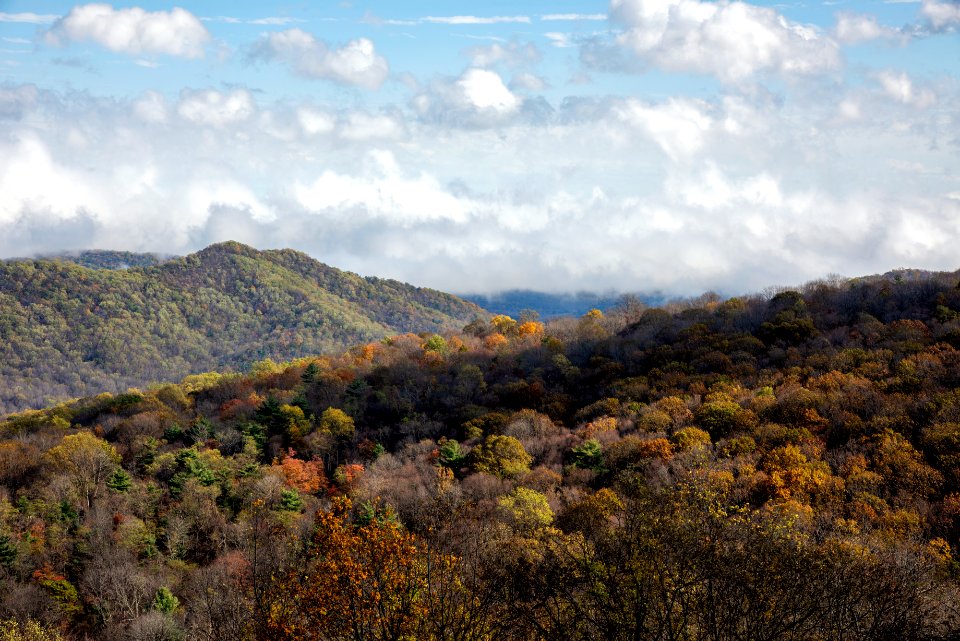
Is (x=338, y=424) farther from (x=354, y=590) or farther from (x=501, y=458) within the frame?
(x=354, y=590)

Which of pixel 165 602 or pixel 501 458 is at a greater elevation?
pixel 501 458

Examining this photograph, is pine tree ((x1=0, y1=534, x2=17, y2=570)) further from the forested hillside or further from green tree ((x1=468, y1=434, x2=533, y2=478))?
green tree ((x1=468, y1=434, x2=533, y2=478))

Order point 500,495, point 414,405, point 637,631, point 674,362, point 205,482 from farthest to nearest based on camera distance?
1. point 414,405
2. point 674,362
3. point 205,482
4. point 500,495
5. point 637,631

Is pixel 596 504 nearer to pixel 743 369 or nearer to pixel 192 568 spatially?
pixel 192 568

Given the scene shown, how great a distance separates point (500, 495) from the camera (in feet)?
166

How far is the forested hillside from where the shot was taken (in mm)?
15609

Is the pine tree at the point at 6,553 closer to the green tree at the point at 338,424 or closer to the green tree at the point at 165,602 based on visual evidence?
the green tree at the point at 165,602

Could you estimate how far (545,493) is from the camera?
49844 millimetres

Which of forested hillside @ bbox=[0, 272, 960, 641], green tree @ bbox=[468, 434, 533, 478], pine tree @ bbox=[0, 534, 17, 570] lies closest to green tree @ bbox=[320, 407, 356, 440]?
forested hillside @ bbox=[0, 272, 960, 641]

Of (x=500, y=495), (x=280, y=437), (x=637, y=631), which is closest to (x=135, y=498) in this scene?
(x=280, y=437)

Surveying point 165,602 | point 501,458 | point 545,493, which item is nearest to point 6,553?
point 165,602

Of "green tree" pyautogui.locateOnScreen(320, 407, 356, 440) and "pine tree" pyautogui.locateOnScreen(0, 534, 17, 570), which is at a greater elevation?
"green tree" pyautogui.locateOnScreen(320, 407, 356, 440)

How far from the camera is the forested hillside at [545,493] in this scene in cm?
1561

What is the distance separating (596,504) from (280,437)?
50.3m
